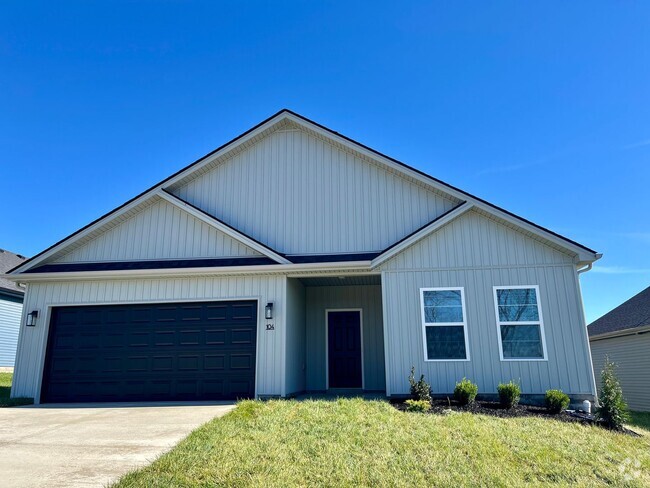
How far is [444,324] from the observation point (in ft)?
32.8

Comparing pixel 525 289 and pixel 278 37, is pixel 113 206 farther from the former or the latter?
pixel 525 289

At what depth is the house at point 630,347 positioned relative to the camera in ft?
52.3

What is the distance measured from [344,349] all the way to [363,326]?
34.1 inches

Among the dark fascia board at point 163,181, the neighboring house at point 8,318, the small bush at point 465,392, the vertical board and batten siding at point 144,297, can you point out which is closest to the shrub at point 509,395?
the small bush at point 465,392

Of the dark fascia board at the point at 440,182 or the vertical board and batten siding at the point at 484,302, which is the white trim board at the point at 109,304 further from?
the dark fascia board at the point at 440,182

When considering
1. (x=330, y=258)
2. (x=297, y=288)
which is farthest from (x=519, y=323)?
(x=297, y=288)

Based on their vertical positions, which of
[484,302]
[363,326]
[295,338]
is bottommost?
[295,338]

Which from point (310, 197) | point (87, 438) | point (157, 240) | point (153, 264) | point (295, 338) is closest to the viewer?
point (87, 438)

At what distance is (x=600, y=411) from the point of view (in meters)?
7.87

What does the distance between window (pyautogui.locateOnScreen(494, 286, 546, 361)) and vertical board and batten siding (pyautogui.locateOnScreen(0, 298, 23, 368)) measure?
19.6 metres

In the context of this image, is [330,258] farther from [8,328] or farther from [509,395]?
[8,328]

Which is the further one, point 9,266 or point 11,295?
point 9,266

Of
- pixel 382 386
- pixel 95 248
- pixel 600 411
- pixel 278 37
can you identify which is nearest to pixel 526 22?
pixel 278 37

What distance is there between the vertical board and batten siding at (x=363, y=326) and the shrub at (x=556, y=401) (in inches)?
188
